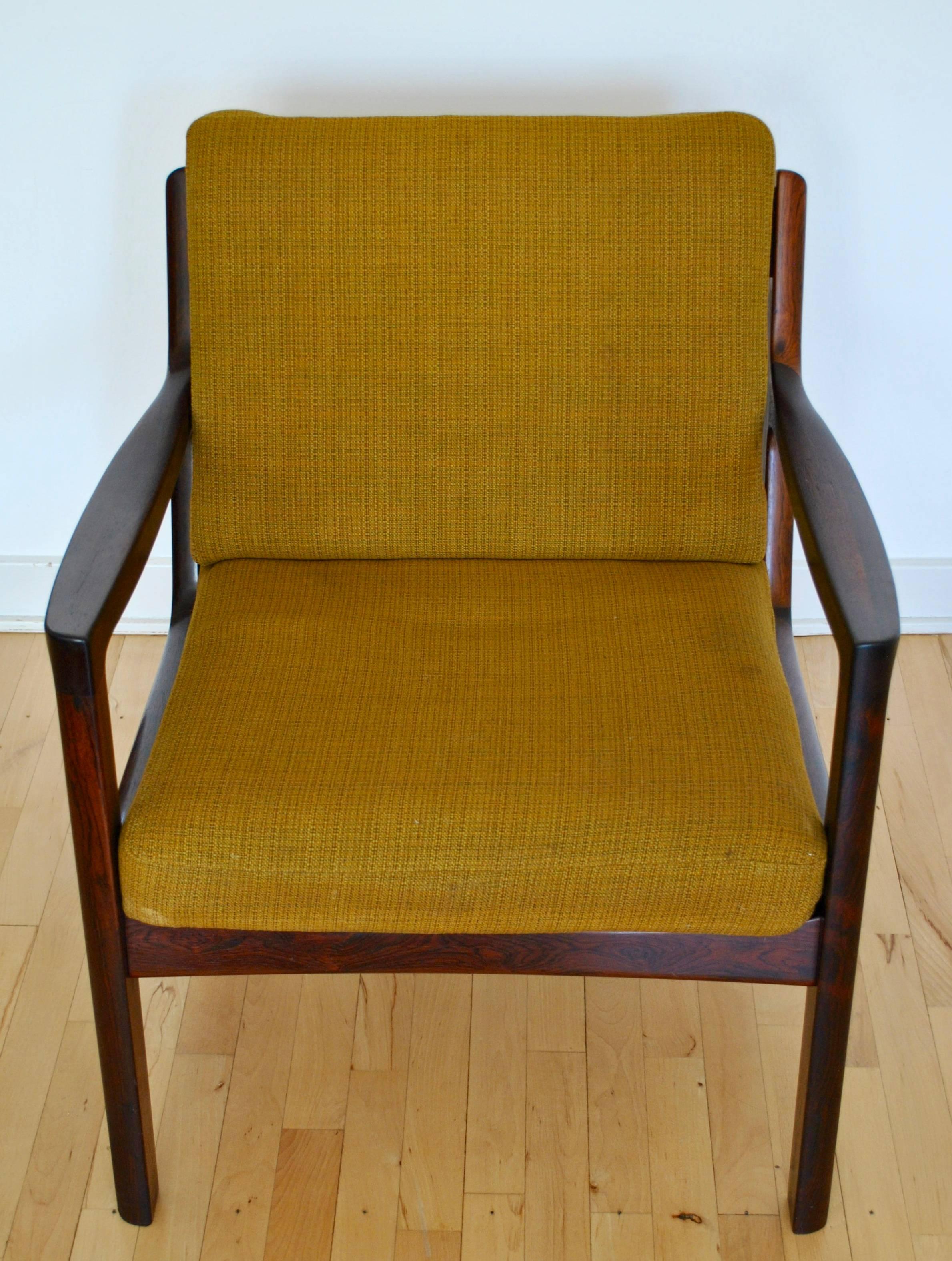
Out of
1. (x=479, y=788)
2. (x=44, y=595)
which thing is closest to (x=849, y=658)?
(x=479, y=788)

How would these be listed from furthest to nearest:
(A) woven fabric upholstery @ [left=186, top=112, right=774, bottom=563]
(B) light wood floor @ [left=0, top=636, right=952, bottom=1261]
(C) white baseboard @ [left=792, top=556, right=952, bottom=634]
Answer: (C) white baseboard @ [left=792, top=556, right=952, bottom=634] < (A) woven fabric upholstery @ [left=186, top=112, right=774, bottom=563] < (B) light wood floor @ [left=0, top=636, right=952, bottom=1261]

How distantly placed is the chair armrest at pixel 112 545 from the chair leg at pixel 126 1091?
0.29m

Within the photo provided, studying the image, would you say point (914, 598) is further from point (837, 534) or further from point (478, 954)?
point (478, 954)

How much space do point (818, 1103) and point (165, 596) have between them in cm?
126

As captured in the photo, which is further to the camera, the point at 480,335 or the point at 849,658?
the point at 480,335

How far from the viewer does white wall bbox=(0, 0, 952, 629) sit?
159 cm

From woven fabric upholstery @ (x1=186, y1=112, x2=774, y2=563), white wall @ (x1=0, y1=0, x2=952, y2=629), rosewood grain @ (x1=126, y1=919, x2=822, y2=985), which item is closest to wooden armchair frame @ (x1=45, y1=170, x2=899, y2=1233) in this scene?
rosewood grain @ (x1=126, y1=919, x2=822, y2=985)

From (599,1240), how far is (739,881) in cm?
40

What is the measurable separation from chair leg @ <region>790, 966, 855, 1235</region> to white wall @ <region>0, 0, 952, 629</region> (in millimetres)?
985

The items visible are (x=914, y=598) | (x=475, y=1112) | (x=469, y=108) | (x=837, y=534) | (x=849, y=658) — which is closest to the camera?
(x=849, y=658)

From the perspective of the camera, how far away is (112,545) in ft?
3.55

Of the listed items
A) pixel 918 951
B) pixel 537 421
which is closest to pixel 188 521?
pixel 537 421

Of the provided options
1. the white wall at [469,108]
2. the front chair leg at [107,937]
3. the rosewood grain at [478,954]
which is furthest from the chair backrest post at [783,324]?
the front chair leg at [107,937]

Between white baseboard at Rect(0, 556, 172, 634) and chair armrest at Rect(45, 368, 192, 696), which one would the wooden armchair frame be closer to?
chair armrest at Rect(45, 368, 192, 696)
